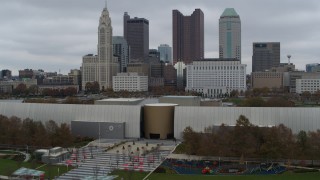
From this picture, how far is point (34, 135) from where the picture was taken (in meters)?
37.2

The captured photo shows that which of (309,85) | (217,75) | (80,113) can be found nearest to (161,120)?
(80,113)

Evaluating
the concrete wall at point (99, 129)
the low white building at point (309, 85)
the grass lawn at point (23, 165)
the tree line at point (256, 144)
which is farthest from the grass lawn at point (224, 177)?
the low white building at point (309, 85)

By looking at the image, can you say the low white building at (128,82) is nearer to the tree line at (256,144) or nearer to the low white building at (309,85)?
the low white building at (309,85)

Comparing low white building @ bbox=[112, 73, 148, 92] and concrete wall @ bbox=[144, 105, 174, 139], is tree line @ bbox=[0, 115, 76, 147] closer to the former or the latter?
concrete wall @ bbox=[144, 105, 174, 139]

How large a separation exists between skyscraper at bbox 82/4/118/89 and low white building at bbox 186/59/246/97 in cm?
3718

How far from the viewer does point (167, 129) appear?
43.9 metres

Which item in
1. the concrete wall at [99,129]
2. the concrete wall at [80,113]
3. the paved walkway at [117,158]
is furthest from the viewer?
the concrete wall at [80,113]

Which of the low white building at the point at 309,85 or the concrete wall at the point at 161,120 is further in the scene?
the low white building at the point at 309,85

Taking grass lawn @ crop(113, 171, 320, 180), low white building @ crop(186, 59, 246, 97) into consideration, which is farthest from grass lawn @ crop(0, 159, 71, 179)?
low white building @ crop(186, 59, 246, 97)

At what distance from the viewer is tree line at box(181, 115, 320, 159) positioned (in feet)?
103

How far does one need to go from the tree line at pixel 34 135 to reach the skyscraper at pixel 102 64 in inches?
5263

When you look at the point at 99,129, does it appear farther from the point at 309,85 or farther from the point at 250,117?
the point at 309,85

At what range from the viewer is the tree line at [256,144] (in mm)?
31406

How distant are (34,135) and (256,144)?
1984cm
